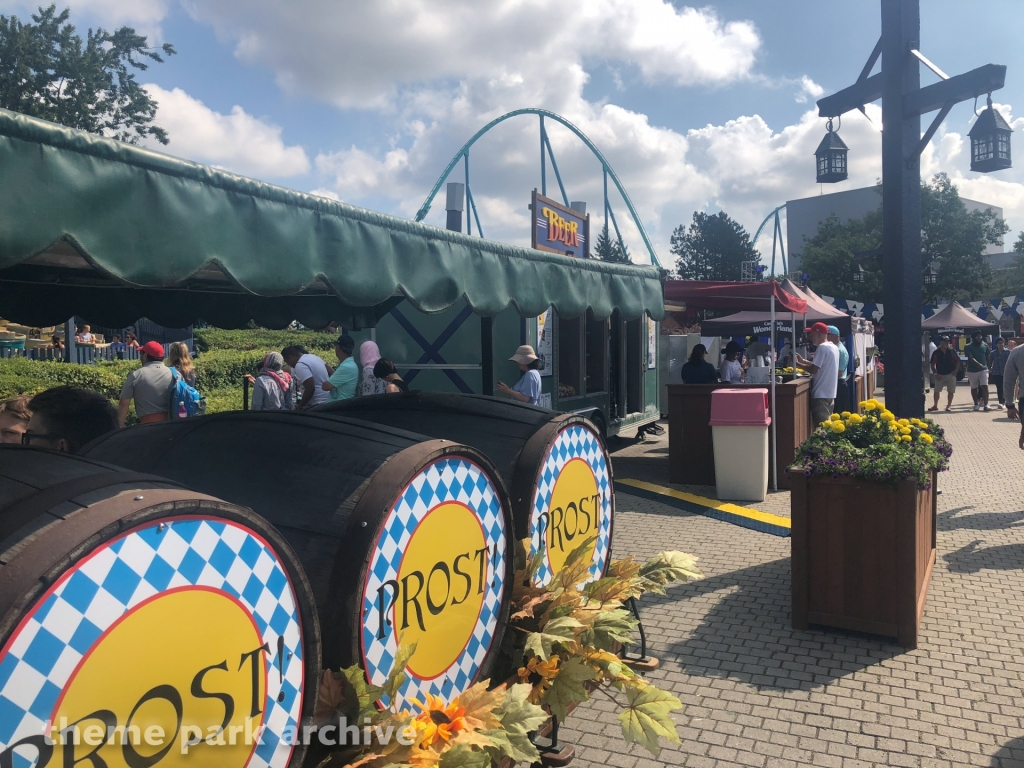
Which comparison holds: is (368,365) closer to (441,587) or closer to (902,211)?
(902,211)

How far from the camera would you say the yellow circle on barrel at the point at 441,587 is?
2330 mm

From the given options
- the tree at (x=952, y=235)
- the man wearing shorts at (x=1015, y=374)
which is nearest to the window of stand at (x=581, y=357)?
the man wearing shorts at (x=1015, y=374)

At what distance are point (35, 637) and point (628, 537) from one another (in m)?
5.81

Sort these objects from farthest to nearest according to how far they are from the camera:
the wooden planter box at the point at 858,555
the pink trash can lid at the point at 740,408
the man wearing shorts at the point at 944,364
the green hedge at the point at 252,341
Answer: the green hedge at the point at 252,341 → the man wearing shorts at the point at 944,364 → the pink trash can lid at the point at 740,408 → the wooden planter box at the point at 858,555

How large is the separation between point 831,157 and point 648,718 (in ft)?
26.1

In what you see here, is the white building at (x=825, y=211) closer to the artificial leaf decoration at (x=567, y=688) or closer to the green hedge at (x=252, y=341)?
the green hedge at (x=252, y=341)

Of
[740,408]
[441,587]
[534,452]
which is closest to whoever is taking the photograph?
[441,587]

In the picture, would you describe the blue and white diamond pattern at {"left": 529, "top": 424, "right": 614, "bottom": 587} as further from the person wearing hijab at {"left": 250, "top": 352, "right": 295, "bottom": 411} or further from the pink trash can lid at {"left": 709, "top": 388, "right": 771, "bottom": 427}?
the person wearing hijab at {"left": 250, "top": 352, "right": 295, "bottom": 411}

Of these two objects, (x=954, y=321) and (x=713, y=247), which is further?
(x=713, y=247)

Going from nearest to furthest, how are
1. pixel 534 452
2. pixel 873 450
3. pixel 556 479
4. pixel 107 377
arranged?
pixel 534 452 → pixel 556 479 → pixel 873 450 → pixel 107 377

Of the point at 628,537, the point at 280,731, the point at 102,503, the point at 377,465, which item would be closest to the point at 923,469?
the point at 628,537

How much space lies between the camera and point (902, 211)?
289 inches

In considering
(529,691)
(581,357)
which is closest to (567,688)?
(529,691)

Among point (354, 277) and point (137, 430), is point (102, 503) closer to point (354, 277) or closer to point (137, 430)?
point (354, 277)
